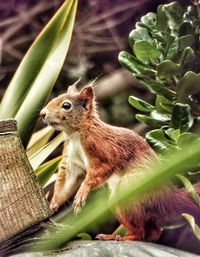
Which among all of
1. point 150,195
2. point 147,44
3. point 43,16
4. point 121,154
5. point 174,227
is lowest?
point 174,227

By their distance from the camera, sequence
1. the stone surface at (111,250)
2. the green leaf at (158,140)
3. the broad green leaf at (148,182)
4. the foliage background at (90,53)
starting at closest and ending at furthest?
the broad green leaf at (148,182)
the stone surface at (111,250)
the green leaf at (158,140)
the foliage background at (90,53)

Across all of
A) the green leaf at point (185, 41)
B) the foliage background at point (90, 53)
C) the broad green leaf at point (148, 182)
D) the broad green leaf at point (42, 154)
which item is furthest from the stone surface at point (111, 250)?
the green leaf at point (185, 41)

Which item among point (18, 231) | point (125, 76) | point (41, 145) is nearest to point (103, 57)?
point (125, 76)

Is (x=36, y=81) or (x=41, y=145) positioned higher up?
(x=36, y=81)

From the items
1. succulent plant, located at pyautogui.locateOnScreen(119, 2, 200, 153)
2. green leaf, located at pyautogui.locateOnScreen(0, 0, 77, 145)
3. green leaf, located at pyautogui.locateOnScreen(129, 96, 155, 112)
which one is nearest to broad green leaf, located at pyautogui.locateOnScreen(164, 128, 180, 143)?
succulent plant, located at pyautogui.locateOnScreen(119, 2, 200, 153)

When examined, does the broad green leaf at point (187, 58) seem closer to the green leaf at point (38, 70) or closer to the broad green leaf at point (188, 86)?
the broad green leaf at point (188, 86)

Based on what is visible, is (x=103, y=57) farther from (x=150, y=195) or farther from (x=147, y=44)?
(x=150, y=195)

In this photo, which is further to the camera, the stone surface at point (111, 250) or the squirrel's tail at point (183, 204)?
the squirrel's tail at point (183, 204)

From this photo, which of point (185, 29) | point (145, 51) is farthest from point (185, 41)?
point (145, 51)
